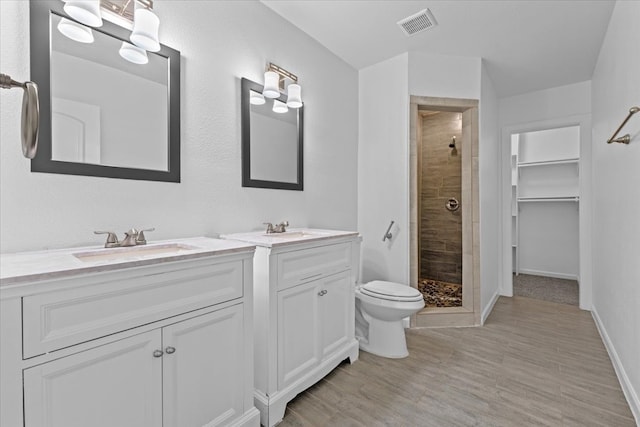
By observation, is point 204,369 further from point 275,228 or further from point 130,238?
point 275,228

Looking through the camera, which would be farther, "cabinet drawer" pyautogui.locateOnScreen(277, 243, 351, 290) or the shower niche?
the shower niche

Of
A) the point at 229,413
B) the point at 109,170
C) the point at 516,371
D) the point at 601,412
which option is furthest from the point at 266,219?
the point at 601,412

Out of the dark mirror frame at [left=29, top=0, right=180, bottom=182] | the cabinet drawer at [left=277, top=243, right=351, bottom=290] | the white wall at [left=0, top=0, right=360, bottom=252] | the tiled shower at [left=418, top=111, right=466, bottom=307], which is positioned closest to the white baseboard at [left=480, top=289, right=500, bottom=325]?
the tiled shower at [left=418, top=111, right=466, bottom=307]

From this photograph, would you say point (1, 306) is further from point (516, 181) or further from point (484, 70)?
point (516, 181)

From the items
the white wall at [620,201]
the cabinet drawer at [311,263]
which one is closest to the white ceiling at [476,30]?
the white wall at [620,201]

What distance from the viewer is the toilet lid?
86.4 inches

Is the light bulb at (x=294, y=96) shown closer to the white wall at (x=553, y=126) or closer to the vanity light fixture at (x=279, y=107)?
the vanity light fixture at (x=279, y=107)

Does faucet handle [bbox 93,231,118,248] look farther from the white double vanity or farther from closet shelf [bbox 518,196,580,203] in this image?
closet shelf [bbox 518,196,580,203]

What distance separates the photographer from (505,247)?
12.6 feet

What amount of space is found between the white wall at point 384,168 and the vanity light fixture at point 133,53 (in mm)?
2043

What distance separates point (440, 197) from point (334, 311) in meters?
2.68

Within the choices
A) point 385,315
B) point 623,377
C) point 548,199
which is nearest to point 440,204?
point 548,199

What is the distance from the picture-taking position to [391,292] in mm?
2252

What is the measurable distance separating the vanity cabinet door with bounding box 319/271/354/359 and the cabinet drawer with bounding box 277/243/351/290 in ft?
0.23
